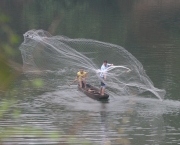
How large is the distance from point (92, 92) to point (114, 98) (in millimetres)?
956

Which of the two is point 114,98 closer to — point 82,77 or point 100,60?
A: point 82,77

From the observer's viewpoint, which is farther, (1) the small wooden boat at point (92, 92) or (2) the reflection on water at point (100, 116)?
(1) the small wooden boat at point (92, 92)

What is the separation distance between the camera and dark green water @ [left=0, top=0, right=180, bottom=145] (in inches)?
637

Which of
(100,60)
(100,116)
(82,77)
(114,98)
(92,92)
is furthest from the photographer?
(100,60)

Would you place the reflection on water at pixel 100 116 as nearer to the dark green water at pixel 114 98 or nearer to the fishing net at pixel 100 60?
the dark green water at pixel 114 98

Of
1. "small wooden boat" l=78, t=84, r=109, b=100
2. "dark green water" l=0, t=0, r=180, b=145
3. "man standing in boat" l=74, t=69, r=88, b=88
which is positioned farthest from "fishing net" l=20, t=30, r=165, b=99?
"dark green water" l=0, t=0, r=180, b=145

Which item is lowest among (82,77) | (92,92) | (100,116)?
(100,116)

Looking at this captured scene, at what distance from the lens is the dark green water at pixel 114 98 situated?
16.2m

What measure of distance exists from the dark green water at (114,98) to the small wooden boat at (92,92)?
0.26m

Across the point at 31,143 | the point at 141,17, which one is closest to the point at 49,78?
the point at 31,143

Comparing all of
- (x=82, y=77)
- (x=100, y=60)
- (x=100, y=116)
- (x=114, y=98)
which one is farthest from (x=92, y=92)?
(x=100, y=116)

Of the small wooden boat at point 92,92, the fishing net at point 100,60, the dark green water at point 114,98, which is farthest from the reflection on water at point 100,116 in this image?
the fishing net at point 100,60

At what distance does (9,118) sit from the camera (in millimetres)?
17438

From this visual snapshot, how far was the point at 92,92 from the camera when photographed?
21.8m
